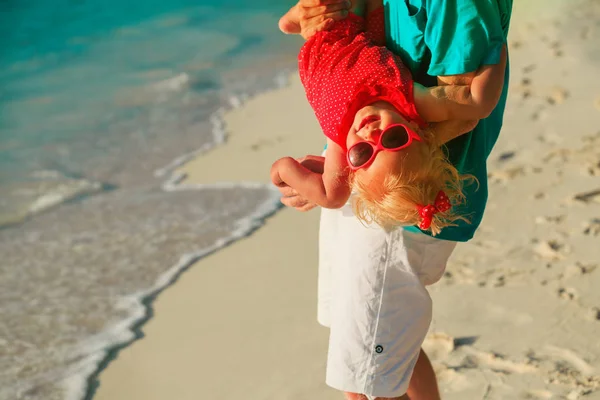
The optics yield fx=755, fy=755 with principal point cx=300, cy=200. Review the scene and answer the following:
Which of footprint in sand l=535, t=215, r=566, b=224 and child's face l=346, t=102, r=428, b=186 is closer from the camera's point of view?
child's face l=346, t=102, r=428, b=186

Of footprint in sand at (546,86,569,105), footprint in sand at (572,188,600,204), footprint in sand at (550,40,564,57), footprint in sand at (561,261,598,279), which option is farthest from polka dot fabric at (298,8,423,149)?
footprint in sand at (550,40,564,57)

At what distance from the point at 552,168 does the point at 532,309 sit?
4.81 ft

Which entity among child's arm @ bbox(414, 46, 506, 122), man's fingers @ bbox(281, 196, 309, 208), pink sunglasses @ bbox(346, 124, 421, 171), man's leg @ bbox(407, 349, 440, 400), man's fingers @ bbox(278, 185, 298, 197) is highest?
child's arm @ bbox(414, 46, 506, 122)

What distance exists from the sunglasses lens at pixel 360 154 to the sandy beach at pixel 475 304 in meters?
1.38

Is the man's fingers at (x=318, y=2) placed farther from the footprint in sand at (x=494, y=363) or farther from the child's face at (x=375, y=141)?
the footprint in sand at (x=494, y=363)

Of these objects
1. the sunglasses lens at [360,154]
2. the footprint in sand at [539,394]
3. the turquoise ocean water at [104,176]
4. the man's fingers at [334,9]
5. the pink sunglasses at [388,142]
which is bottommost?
the turquoise ocean water at [104,176]

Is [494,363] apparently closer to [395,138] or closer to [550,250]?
[550,250]

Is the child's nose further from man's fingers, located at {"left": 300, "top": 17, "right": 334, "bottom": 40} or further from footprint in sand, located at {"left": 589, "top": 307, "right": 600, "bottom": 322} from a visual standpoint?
footprint in sand, located at {"left": 589, "top": 307, "right": 600, "bottom": 322}

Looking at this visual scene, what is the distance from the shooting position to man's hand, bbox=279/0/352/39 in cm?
207

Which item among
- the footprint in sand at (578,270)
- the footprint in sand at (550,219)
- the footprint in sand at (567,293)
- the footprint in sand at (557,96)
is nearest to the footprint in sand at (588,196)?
the footprint in sand at (550,219)

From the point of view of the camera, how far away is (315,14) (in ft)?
6.94

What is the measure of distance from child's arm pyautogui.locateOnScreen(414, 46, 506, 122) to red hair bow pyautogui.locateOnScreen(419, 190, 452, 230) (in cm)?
20

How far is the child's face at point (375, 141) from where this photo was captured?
1842mm

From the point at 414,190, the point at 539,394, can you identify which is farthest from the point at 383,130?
the point at 539,394
